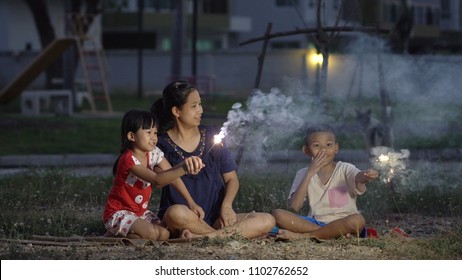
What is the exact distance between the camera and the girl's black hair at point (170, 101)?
717cm

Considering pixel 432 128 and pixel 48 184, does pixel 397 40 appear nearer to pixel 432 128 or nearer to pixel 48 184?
pixel 432 128

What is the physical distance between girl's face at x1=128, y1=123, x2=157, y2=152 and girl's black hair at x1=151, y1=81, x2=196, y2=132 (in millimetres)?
221

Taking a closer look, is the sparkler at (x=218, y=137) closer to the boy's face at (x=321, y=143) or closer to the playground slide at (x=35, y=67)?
the boy's face at (x=321, y=143)

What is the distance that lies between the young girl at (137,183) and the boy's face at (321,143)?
0.82 meters

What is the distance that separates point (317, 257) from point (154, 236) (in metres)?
1.09

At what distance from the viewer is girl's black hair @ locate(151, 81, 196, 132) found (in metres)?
7.17

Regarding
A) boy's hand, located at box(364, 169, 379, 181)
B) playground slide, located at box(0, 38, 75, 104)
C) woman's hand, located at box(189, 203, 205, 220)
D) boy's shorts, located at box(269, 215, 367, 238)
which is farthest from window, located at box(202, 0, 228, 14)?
boy's hand, located at box(364, 169, 379, 181)

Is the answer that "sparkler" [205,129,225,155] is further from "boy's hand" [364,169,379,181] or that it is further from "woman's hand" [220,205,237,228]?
"boy's hand" [364,169,379,181]

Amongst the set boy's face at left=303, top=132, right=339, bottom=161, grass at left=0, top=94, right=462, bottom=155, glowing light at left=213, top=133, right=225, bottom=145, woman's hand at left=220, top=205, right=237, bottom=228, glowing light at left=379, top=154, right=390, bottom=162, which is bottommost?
grass at left=0, top=94, right=462, bottom=155

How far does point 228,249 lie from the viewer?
657 cm

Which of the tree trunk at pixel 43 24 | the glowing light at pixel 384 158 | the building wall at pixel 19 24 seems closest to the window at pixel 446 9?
the building wall at pixel 19 24

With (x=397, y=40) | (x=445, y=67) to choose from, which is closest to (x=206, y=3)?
(x=397, y=40)

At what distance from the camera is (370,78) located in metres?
15.4

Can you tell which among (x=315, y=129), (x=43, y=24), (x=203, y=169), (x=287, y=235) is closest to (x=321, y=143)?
(x=315, y=129)
